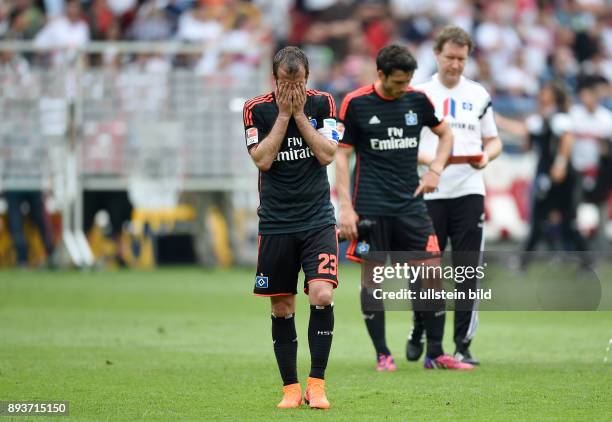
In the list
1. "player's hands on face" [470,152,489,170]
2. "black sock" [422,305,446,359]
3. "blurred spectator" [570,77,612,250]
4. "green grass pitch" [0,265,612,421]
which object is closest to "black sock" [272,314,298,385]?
"green grass pitch" [0,265,612,421]

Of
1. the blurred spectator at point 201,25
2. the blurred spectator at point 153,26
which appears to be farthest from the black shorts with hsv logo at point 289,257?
the blurred spectator at point 153,26

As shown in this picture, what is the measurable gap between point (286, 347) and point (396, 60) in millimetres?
2677

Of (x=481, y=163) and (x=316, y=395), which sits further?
(x=481, y=163)

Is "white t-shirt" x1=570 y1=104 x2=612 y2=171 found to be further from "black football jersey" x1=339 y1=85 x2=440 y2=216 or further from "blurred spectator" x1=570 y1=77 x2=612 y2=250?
"black football jersey" x1=339 y1=85 x2=440 y2=216

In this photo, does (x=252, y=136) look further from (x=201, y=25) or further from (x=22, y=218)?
(x=201, y=25)

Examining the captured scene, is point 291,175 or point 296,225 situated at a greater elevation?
point 291,175

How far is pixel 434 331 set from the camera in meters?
10.9

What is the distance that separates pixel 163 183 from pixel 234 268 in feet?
6.50

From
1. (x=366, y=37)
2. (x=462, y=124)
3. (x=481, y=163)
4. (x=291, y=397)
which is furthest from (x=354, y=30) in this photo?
(x=291, y=397)

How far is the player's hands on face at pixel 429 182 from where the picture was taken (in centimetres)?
1059

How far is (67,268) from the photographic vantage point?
2244 centimetres

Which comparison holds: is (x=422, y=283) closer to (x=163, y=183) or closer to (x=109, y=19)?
(x=163, y=183)

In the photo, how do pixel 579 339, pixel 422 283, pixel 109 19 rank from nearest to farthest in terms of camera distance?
pixel 422 283 < pixel 579 339 < pixel 109 19

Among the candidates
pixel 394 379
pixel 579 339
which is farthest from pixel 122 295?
pixel 394 379
